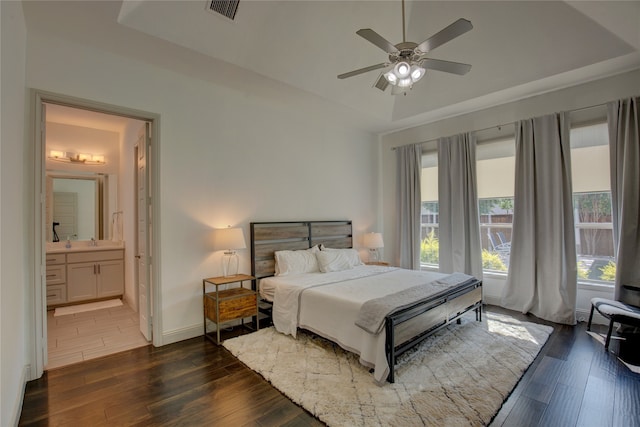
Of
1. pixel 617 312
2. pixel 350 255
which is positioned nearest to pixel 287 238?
pixel 350 255

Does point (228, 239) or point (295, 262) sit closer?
point (228, 239)

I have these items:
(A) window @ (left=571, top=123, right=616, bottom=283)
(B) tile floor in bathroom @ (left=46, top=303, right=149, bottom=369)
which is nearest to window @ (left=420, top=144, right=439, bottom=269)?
(A) window @ (left=571, top=123, right=616, bottom=283)

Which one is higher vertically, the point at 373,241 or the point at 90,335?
the point at 373,241

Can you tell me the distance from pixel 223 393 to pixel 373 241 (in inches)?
143

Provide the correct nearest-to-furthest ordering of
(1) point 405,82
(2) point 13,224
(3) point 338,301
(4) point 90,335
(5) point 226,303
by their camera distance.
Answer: (2) point 13,224 < (1) point 405,82 < (3) point 338,301 < (5) point 226,303 < (4) point 90,335

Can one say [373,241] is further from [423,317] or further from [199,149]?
[199,149]

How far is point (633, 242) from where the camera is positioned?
3.48 metres

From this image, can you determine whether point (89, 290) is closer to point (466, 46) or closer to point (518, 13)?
point (466, 46)

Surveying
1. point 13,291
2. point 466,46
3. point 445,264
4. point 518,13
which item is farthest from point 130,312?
point 518,13

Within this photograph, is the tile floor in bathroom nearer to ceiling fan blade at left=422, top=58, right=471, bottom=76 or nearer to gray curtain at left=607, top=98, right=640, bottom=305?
ceiling fan blade at left=422, top=58, right=471, bottom=76

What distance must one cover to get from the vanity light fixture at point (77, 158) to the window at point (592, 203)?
7.58 metres

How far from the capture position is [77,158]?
5.40 meters

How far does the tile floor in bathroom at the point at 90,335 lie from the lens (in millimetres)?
3162

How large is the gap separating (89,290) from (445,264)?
596 centimetres
